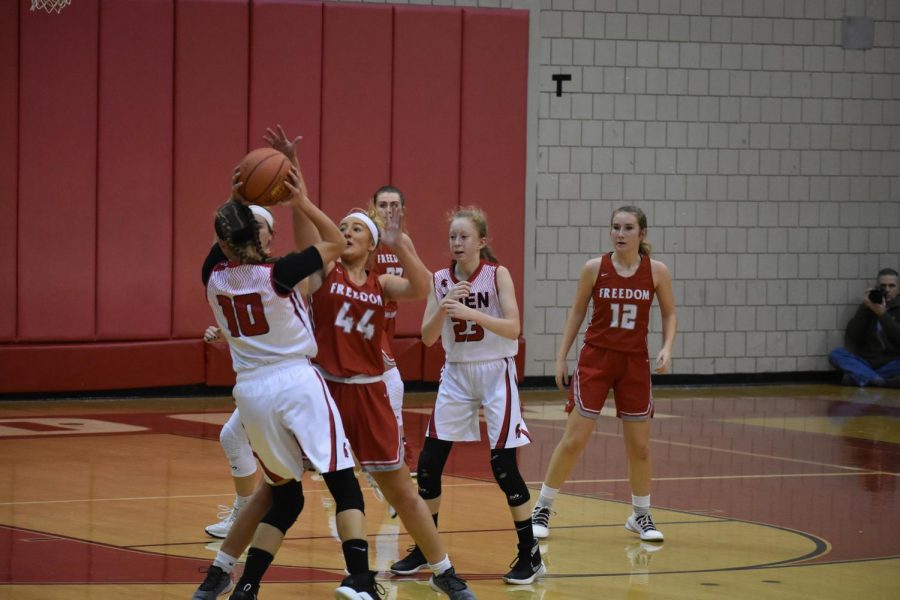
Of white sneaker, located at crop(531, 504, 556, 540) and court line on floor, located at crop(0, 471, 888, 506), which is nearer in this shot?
white sneaker, located at crop(531, 504, 556, 540)

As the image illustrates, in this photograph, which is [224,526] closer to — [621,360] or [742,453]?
[621,360]

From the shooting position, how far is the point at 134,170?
12016mm

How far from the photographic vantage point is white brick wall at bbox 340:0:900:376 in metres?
13.7

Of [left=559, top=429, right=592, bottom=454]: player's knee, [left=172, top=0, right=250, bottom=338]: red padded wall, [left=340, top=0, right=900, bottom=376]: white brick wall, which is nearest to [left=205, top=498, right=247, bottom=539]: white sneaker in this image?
[left=559, top=429, right=592, bottom=454]: player's knee

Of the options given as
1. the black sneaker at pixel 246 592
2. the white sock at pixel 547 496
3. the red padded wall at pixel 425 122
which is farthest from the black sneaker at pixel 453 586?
the red padded wall at pixel 425 122

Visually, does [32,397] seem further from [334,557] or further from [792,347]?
[792,347]

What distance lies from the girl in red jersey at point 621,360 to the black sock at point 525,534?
37.4 inches

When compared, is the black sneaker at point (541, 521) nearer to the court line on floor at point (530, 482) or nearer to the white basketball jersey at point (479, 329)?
the white basketball jersey at point (479, 329)

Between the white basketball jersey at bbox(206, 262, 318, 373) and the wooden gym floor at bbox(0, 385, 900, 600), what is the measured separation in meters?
1.09

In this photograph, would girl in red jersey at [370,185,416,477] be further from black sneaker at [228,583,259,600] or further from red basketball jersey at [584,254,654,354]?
black sneaker at [228,583,259,600]

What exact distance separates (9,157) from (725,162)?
718 centimetres

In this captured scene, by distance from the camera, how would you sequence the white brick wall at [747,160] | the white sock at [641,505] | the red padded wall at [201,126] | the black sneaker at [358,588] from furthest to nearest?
1. the white brick wall at [747,160]
2. the red padded wall at [201,126]
3. the white sock at [641,505]
4. the black sneaker at [358,588]

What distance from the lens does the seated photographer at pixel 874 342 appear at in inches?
567

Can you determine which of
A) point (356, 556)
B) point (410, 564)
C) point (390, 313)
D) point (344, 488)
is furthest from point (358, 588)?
point (390, 313)
